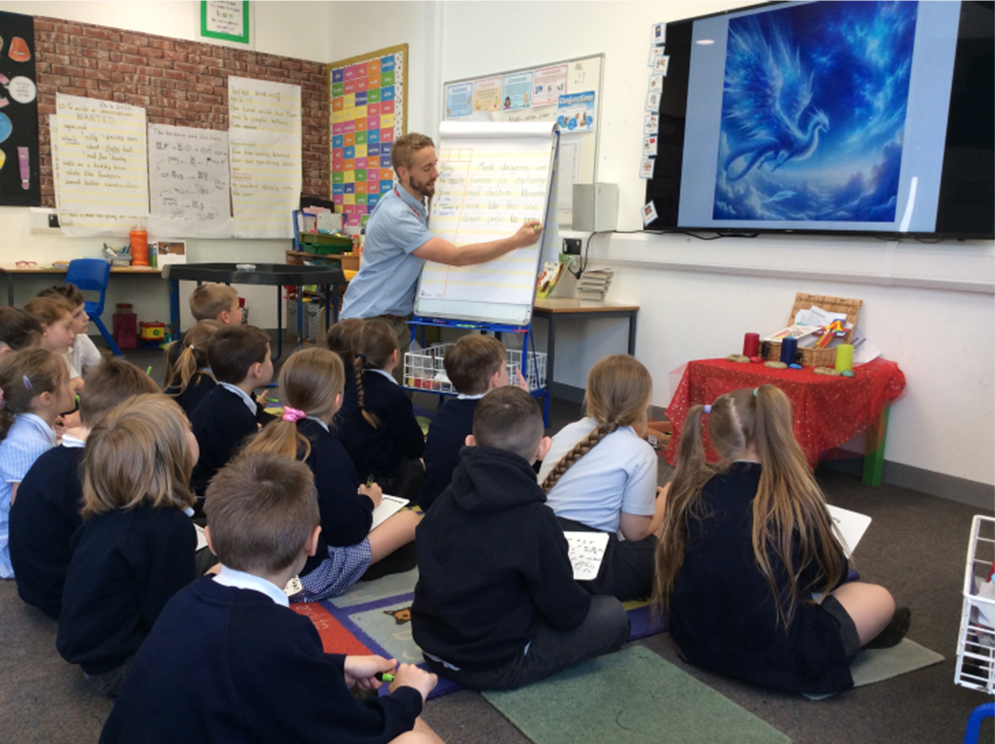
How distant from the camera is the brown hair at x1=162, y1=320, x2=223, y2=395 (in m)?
2.95

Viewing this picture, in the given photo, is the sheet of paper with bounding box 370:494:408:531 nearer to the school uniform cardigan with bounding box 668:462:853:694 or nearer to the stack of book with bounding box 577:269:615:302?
the school uniform cardigan with bounding box 668:462:853:694

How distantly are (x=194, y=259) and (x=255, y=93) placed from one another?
1581mm

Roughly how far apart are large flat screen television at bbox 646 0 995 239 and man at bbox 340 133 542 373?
41.5 inches

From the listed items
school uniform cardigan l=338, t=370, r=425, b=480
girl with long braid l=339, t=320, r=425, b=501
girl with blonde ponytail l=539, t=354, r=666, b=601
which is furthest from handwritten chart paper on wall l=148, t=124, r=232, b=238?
girl with blonde ponytail l=539, t=354, r=666, b=601

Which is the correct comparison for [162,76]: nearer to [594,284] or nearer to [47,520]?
[594,284]

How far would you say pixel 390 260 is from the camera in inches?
156

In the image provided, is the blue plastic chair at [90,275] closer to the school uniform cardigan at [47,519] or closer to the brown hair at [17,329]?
the brown hair at [17,329]

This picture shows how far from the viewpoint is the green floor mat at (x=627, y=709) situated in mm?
1692

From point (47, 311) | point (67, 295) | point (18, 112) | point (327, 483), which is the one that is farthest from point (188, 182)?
point (327, 483)

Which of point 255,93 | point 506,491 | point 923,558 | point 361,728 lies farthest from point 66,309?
point 255,93

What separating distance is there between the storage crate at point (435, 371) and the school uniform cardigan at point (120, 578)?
222cm

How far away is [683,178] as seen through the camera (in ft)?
14.0

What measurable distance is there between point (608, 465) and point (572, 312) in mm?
2300

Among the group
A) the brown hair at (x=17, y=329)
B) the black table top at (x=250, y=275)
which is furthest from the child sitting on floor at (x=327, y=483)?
the black table top at (x=250, y=275)
